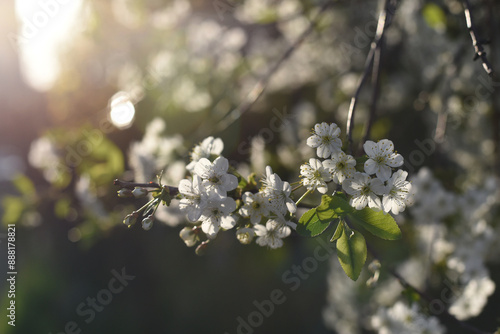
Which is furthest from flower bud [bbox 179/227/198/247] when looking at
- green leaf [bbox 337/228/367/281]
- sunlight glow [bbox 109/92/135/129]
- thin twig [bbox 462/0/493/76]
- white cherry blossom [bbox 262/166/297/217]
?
sunlight glow [bbox 109/92/135/129]

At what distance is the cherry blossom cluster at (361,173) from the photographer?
758 mm

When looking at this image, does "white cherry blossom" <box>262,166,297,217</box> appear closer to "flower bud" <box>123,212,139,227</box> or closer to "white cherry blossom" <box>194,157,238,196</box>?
"white cherry blossom" <box>194,157,238,196</box>

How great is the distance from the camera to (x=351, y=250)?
2.63 feet

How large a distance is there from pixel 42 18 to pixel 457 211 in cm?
205

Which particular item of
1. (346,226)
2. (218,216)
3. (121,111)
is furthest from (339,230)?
(121,111)

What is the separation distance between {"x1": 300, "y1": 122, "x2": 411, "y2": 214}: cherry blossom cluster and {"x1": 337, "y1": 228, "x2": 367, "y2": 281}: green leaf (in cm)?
7

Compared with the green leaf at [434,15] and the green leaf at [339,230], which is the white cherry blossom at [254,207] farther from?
the green leaf at [434,15]

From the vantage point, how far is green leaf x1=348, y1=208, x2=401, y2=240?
30.5 inches

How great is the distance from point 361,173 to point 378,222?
102mm

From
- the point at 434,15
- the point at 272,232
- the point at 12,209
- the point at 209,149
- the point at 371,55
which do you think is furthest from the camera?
the point at 12,209

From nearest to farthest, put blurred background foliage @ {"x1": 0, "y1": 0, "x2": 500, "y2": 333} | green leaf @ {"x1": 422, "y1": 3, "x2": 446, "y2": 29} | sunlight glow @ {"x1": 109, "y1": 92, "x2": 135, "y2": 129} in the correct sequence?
1. green leaf @ {"x1": 422, "y1": 3, "x2": 446, "y2": 29}
2. blurred background foliage @ {"x1": 0, "y1": 0, "x2": 500, "y2": 333}
3. sunlight glow @ {"x1": 109, "y1": 92, "x2": 135, "y2": 129}

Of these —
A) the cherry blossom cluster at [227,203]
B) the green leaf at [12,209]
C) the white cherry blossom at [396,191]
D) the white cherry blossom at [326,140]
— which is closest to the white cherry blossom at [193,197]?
the cherry blossom cluster at [227,203]

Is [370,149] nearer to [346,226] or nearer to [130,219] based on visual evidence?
[346,226]

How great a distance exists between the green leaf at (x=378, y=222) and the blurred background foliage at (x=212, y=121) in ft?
2.26
